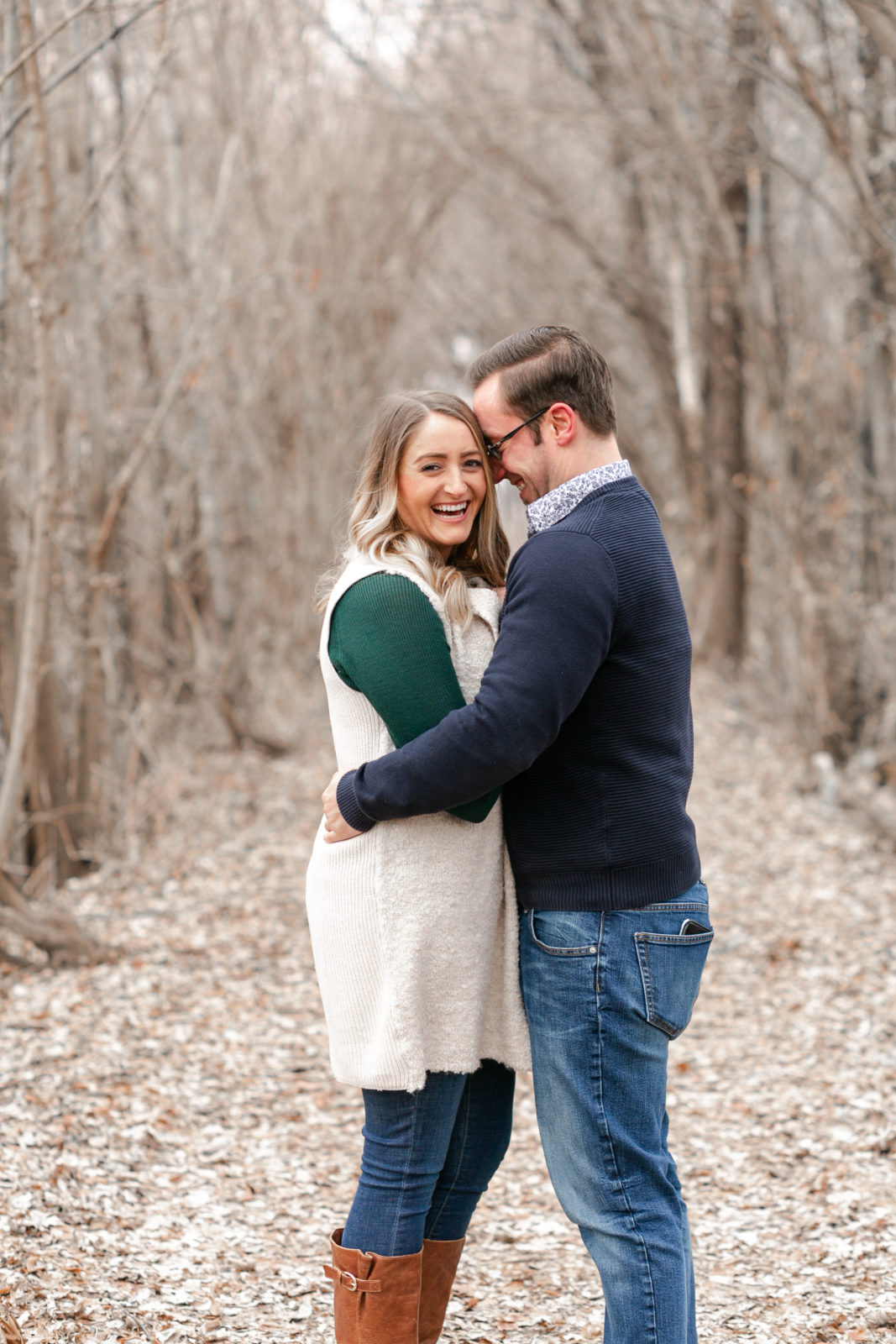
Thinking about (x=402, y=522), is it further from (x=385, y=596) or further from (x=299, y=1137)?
(x=299, y=1137)

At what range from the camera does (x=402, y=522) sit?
2.09 meters

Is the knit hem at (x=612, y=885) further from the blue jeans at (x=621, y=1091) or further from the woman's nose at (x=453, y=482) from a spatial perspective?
the woman's nose at (x=453, y=482)

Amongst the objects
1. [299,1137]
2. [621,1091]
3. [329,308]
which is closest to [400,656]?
[621,1091]

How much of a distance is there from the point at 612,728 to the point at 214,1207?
183 centimetres

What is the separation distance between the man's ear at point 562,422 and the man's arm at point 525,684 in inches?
8.5

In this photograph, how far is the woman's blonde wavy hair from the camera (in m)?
1.99

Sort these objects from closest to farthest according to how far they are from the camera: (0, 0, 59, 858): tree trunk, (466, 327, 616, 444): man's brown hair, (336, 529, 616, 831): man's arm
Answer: (336, 529, 616, 831): man's arm, (466, 327, 616, 444): man's brown hair, (0, 0, 59, 858): tree trunk

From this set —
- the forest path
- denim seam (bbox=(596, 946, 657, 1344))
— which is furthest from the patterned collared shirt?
the forest path

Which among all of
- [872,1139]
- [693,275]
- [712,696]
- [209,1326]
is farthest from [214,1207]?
[693,275]

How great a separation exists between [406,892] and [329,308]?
7.76 metres

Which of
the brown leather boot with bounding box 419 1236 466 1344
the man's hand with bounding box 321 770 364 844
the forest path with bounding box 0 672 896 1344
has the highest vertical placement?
the man's hand with bounding box 321 770 364 844

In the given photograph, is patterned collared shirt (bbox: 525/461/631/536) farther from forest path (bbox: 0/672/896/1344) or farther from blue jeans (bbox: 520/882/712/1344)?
forest path (bbox: 0/672/896/1344)

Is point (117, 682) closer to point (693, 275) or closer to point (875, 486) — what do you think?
point (875, 486)

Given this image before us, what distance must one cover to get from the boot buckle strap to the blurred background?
237 cm
